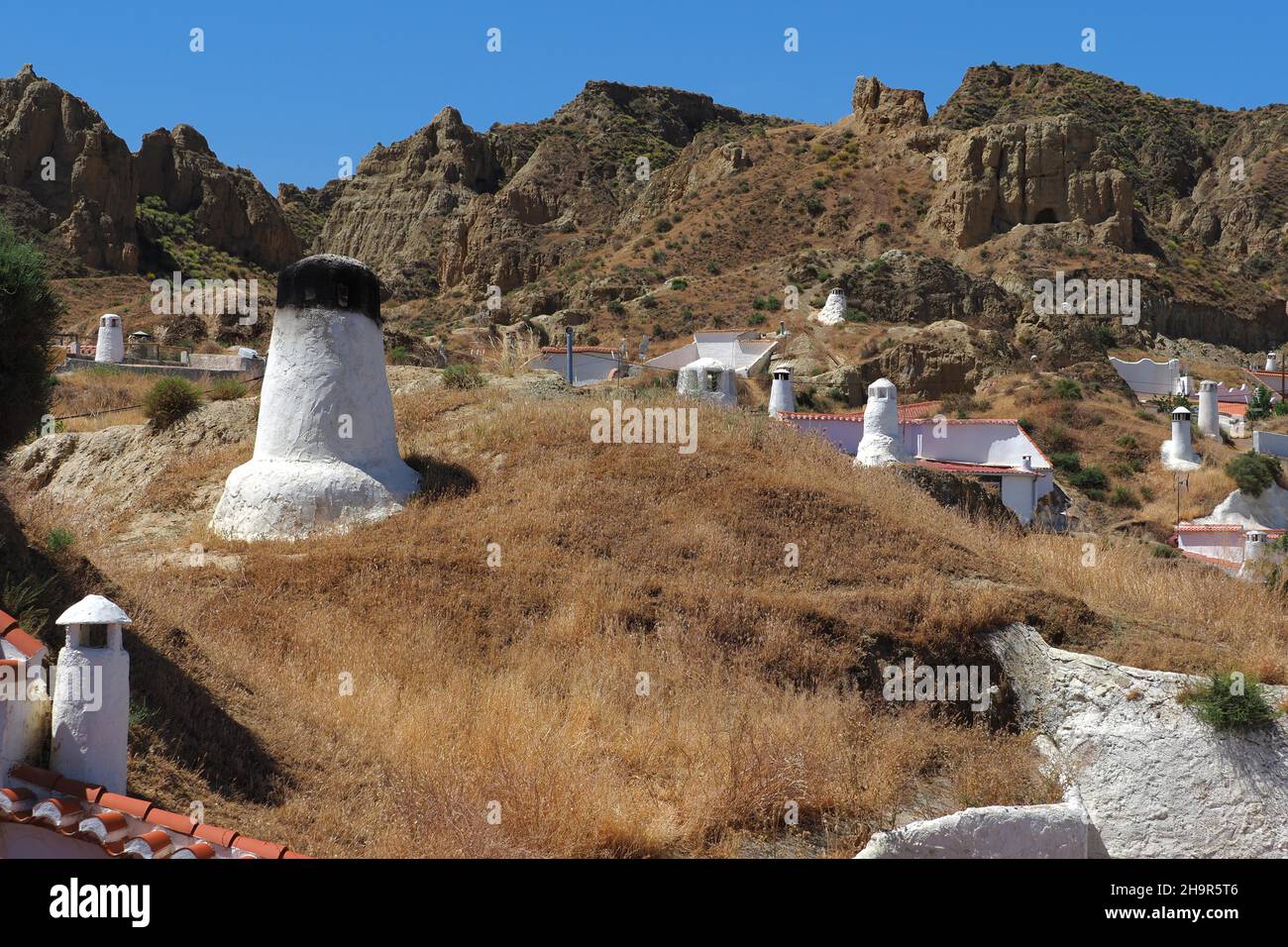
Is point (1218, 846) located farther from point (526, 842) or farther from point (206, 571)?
point (206, 571)

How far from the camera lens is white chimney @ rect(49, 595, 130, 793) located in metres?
6.01

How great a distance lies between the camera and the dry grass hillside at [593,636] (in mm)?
7645

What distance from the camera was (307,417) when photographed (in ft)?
47.6

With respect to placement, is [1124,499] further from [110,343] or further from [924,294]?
[110,343]

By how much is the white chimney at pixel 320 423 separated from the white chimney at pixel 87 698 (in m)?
7.90

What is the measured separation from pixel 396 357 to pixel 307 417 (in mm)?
12365

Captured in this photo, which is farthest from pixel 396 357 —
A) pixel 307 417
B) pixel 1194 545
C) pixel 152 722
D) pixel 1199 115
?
pixel 1199 115

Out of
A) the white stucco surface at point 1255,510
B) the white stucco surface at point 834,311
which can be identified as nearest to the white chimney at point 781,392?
the white stucco surface at point 1255,510

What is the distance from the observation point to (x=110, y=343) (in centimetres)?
2778

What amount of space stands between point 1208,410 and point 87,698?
160ft

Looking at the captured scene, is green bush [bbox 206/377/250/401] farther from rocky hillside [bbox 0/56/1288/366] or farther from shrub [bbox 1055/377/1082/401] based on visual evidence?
shrub [bbox 1055/377/1082/401]

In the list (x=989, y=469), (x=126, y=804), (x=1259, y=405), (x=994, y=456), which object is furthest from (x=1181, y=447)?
(x=126, y=804)

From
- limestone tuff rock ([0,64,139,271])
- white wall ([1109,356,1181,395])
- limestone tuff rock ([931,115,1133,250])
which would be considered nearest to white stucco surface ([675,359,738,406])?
white wall ([1109,356,1181,395])

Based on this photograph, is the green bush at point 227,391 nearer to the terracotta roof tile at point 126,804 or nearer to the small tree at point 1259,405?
the terracotta roof tile at point 126,804
